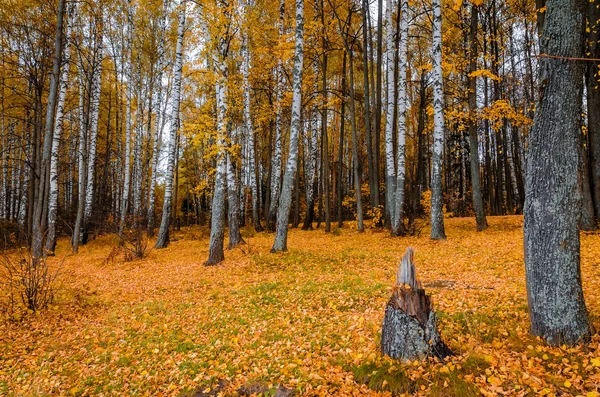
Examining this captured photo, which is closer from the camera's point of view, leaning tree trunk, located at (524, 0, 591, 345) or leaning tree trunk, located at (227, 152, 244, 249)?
leaning tree trunk, located at (524, 0, 591, 345)

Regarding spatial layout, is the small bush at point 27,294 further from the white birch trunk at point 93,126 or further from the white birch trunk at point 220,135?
the white birch trunk at point 93,126

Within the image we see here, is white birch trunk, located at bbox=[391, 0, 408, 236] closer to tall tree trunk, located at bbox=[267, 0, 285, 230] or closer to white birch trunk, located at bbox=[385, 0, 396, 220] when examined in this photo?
white birch trunk, located at bbox=[385, 0, 396, 220]

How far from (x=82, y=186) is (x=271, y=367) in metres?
13.9

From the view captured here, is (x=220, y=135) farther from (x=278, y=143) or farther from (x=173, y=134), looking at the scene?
(x=278, y=143)

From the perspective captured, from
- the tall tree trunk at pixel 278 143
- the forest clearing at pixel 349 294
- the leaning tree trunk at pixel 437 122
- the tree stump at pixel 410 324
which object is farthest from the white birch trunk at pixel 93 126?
the tree stump at pixel 410 324

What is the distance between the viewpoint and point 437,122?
33.6 ft

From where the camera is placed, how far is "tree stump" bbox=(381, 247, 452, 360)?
3455 mm

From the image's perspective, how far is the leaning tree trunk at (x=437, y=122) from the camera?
10055mm

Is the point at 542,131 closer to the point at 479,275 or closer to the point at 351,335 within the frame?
the point at 351,335

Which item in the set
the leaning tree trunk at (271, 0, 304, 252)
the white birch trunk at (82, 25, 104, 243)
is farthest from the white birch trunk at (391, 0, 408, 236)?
the white birch trunk at (82, 25, 104, 243)

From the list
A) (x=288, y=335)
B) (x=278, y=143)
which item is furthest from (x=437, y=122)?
(x=288, y=335)

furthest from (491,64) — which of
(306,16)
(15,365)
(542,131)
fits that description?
(15,365)

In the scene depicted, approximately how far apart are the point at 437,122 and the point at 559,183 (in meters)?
7.62

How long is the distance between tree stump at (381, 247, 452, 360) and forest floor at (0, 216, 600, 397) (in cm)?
14
